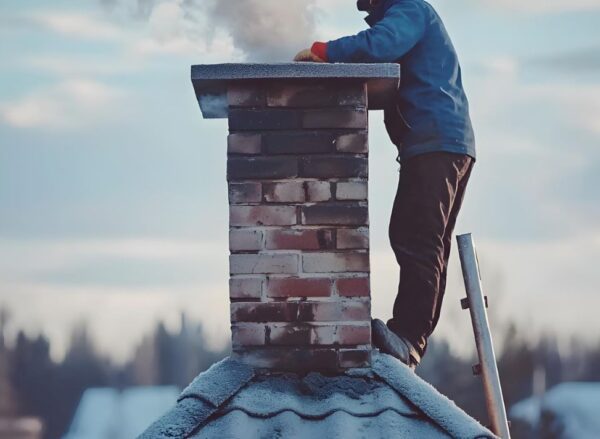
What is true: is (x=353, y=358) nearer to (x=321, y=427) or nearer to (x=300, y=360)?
(x=300, y=360)

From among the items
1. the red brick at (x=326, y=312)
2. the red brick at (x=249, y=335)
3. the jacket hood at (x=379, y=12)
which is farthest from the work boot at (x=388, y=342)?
the jacket hood at (x=379, y=12)

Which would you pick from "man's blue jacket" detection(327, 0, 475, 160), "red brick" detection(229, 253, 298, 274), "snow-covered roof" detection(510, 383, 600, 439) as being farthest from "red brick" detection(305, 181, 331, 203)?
"snow-covered roof" detection(510, 383, 600, 439)

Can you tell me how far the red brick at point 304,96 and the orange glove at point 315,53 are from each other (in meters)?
0.19

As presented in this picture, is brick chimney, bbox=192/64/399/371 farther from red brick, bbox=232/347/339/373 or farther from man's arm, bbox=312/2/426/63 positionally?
man's arm, bbox=312/2/426/63

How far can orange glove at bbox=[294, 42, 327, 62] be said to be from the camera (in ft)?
13.5

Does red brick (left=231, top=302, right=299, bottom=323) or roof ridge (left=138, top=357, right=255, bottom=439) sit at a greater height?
red brick (left=231, top=302, right=299, bottom=323)

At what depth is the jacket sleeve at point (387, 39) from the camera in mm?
4125

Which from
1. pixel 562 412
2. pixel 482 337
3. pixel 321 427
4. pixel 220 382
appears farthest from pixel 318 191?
pixel 562 412

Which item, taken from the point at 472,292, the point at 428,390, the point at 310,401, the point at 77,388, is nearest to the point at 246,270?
the point at 310,401

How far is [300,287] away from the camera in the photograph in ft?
12.6

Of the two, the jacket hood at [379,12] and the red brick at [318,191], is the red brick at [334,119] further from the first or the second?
the jacket hood at [379,12]

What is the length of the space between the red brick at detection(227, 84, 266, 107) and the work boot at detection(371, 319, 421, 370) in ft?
3.14

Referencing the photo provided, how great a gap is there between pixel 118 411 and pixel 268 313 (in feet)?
70.2

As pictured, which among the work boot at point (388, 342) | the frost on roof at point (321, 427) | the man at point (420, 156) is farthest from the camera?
the man at point (420, 156)
